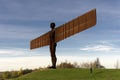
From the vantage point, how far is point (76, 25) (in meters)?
26.5

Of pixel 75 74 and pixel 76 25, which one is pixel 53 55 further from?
pixel 76 25

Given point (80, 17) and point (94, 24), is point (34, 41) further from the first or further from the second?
point (94, 24)

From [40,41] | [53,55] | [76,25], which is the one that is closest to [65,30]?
[76,25]

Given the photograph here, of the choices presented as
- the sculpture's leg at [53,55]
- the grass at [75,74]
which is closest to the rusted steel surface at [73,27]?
the sculpture's leg at [53,55]

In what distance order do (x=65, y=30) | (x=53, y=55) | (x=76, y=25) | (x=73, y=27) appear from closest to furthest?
(x=76, y=25) → (x=73, y=27) → (x=65, y=30) → (x=53, y=55)

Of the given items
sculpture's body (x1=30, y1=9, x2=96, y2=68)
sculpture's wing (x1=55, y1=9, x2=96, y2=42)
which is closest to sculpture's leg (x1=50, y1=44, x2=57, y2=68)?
sculpture's body (x1=30, y1=9, x2=96, y2=68)

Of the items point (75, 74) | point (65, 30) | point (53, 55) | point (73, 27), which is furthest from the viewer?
point (53, 55)

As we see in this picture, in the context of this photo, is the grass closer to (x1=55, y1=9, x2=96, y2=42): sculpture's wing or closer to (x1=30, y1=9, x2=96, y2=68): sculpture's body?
(x1=30, y1=9, x2=96, y2=68): sculpture's body

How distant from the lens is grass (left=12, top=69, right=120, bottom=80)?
24672mm

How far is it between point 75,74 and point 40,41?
8.07 m

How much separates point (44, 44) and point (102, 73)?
8.30 m

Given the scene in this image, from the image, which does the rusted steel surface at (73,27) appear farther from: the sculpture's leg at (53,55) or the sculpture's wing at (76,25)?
the sculpture's leg at (53,55)

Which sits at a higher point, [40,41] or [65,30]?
[65,30]

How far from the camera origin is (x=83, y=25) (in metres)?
25.5
